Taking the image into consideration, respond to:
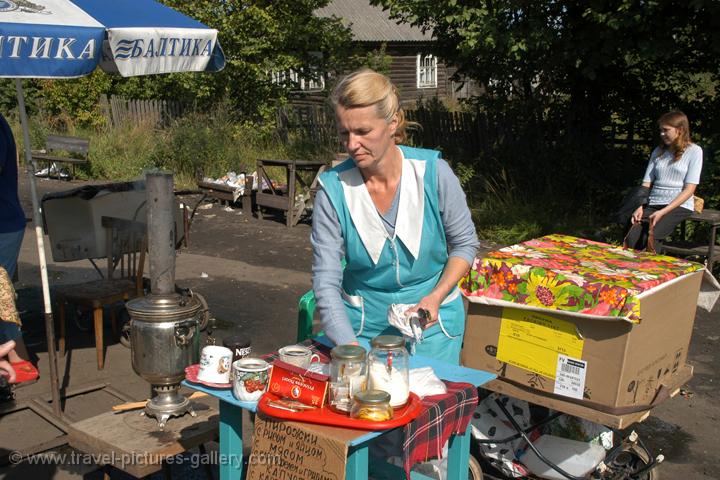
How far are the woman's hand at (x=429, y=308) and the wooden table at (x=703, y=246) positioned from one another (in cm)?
538

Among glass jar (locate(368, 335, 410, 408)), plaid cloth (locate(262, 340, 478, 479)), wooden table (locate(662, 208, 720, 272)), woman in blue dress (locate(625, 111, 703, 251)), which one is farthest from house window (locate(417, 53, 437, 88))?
glass jar (locate(368, 335, 410, 408))

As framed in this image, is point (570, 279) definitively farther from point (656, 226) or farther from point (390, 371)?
point (656, 226)

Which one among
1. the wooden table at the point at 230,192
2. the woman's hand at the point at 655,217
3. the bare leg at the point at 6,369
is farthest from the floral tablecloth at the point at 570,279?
the wooden table at the point at 230,192

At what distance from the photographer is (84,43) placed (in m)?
4.09

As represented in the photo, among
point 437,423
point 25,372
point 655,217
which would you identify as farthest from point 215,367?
point 655,217

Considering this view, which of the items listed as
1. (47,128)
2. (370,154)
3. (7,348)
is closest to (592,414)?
(370,154)

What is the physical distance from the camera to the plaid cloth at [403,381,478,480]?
2342 mm

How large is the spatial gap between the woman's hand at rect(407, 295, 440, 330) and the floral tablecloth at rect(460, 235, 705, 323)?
63 cm

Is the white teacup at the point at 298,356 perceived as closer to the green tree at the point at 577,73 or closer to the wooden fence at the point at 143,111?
the green tree at the point at 577,73

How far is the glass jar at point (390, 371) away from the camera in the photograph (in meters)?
2.29

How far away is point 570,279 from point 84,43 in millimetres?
2847

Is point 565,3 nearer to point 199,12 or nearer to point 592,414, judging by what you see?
point 592,414

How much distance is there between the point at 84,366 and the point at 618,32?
21.9 feet

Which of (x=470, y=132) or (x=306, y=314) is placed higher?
(x=470, y=132)
